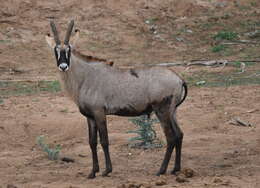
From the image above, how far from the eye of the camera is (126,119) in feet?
37.0

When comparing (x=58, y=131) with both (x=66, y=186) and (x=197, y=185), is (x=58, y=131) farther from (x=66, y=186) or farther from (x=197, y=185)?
(x=197, y=185)

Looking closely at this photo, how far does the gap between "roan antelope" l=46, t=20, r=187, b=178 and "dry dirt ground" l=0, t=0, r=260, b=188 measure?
606 mm

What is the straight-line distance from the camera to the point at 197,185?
22.4 feet

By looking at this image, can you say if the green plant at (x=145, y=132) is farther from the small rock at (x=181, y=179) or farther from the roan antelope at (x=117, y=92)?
the small rock at (x=181, y=179)

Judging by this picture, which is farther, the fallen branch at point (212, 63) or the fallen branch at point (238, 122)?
the fallen branch at point (212, 63)

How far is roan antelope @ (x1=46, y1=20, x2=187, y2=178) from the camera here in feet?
24.7

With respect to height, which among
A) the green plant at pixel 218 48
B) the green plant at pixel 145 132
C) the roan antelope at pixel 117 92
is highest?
the roan antelope at pixel 117 92

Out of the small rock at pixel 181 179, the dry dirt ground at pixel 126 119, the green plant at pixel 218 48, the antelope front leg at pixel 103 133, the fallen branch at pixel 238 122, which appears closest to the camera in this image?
the small rock at pixel 181 179

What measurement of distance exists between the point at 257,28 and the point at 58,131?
13.9 meters

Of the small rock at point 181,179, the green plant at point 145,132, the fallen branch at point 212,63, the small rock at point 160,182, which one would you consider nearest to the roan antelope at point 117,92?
the small rock at point 181,179

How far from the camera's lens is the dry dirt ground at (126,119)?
310 inches

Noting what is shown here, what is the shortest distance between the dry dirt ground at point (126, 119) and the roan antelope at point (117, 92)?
606 mm

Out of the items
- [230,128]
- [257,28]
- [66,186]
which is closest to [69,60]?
[66,186]

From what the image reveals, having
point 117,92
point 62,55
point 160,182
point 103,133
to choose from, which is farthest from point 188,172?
point 62,55
